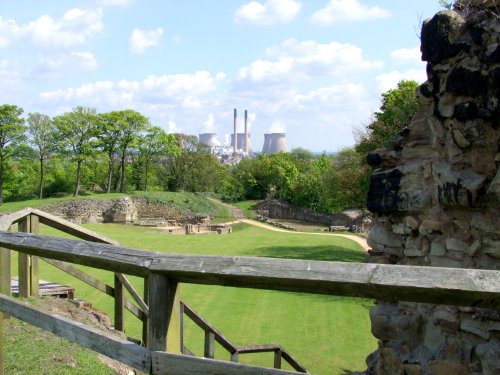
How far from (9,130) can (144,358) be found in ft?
170

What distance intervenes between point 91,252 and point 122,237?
26231mm

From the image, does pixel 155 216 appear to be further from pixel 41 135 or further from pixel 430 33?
pixel 430 33

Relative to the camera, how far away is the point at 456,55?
15.7 ft

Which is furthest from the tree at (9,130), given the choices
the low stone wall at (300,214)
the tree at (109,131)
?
the low stone wall at (300,214)

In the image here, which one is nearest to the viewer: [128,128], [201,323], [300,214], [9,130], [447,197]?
[447,197]

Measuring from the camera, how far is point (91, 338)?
107 inches

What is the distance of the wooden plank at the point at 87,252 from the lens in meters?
2.58

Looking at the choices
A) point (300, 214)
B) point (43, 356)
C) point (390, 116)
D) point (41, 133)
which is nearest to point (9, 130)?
point (41, 133)

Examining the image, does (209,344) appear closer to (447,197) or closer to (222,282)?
(447,197)

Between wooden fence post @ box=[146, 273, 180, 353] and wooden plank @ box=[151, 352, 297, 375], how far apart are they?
2.2 inches

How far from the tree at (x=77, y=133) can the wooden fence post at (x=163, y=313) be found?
51.3m

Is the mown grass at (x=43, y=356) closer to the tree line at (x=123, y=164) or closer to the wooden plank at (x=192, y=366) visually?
the wooden plank at (x=192, y=366)

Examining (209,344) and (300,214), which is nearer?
(209,344)

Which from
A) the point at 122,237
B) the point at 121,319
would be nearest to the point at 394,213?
the point at 121,319
